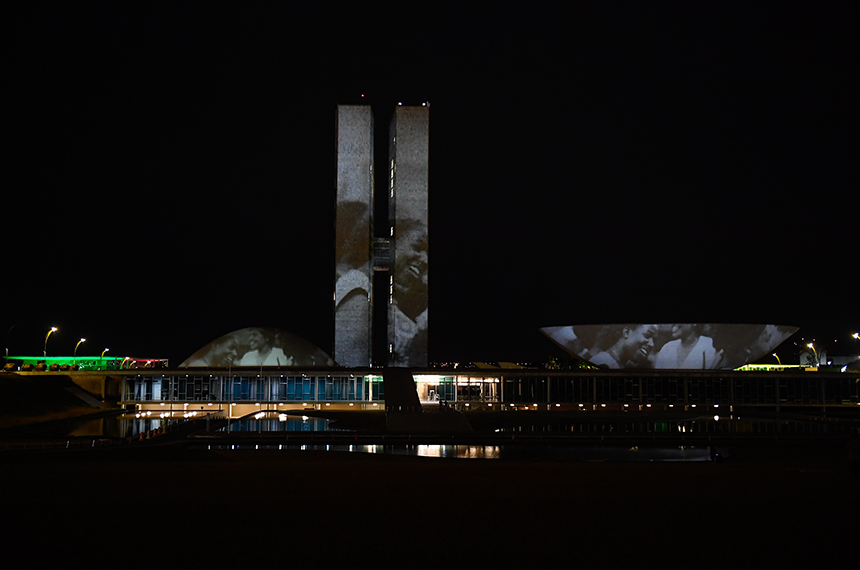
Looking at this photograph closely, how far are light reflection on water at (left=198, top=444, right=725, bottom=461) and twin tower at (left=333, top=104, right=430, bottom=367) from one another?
36.8 metres

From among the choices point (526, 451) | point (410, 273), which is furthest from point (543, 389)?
point (526, 451)

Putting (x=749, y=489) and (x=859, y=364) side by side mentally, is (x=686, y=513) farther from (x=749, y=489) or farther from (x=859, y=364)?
(x=859, y=364)

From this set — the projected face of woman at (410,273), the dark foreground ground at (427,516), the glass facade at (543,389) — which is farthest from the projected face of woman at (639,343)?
the dark foreground ground at (427,516)

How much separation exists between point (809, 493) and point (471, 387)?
3313 cm

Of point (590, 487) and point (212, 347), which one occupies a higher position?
point (212, 347)

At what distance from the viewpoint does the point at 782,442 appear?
2517 cm

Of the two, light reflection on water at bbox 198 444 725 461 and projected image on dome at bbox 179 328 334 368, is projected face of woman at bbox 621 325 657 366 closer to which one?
light reflection on water at bbox 198 444 725 461

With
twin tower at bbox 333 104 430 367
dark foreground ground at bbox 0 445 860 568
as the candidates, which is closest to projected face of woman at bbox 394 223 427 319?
twin tower at bbox 333 104 430 367

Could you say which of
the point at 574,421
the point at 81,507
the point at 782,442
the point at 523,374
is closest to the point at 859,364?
the point at 523,374

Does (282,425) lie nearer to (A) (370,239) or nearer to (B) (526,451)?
(B) (526,451)

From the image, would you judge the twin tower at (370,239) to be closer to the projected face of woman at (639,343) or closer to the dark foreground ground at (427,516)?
the projected face of woman at (639,343)

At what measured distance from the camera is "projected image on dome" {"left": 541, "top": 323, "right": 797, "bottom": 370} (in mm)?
43000

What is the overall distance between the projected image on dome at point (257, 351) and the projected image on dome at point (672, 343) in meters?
18.5

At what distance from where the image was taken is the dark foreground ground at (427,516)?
8.43 metres
